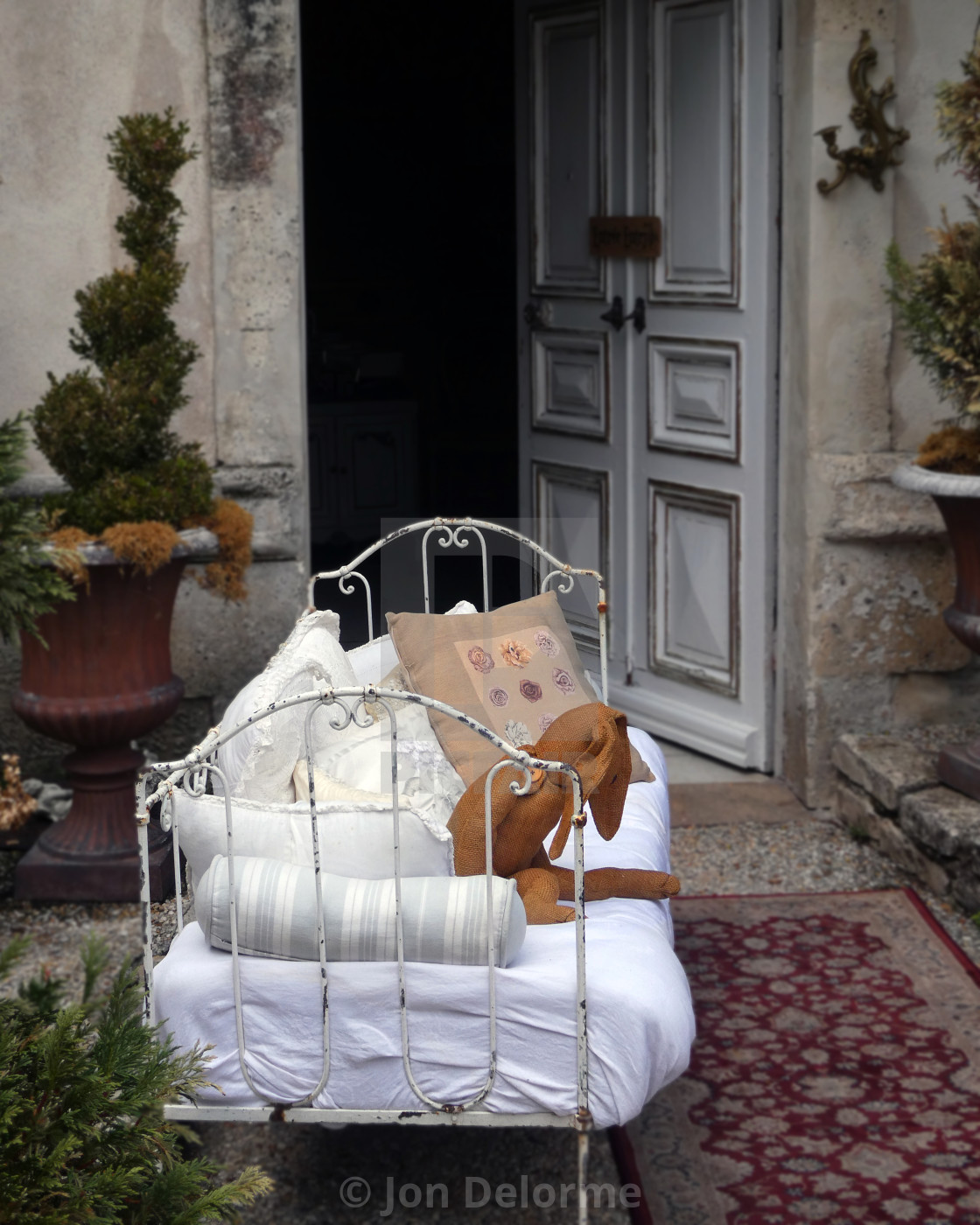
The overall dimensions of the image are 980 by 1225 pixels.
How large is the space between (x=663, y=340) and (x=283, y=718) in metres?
2.71

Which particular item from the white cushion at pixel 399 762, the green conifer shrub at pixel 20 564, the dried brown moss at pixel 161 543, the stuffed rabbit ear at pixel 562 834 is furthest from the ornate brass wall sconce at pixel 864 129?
the stuffed rabbit ear at pixel 562 834

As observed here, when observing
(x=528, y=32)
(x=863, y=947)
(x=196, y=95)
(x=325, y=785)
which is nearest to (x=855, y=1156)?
(x=863, y=947)

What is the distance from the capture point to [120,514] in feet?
12.3

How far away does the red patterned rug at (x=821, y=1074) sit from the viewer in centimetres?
262

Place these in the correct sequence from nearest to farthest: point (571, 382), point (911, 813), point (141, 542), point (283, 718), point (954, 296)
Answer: point (283, 718)
point (141, 542)
point (954, 296)
point (911, 813)
point (571, 382)

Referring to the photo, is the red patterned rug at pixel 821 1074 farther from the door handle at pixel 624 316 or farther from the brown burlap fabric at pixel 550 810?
the door handle at pixel 624 316

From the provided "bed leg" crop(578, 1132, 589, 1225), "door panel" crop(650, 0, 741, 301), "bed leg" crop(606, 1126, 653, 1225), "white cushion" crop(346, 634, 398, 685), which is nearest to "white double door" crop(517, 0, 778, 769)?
"door panel" crop(650, 0, 741, 301)

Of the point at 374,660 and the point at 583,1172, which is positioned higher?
the point at 374,660

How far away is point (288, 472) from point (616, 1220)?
97.4 inches

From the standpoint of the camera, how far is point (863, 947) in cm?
364

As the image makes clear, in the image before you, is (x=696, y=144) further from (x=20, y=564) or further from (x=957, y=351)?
(x=20, y=564)

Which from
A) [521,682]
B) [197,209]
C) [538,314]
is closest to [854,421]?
[538,314]

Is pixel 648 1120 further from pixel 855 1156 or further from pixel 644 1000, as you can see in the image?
pixel 644 1000

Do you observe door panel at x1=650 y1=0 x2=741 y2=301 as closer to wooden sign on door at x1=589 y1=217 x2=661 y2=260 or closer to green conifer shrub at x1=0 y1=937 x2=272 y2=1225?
wooden sign on door at x1=589 y1=217 x2=661 y2=260
